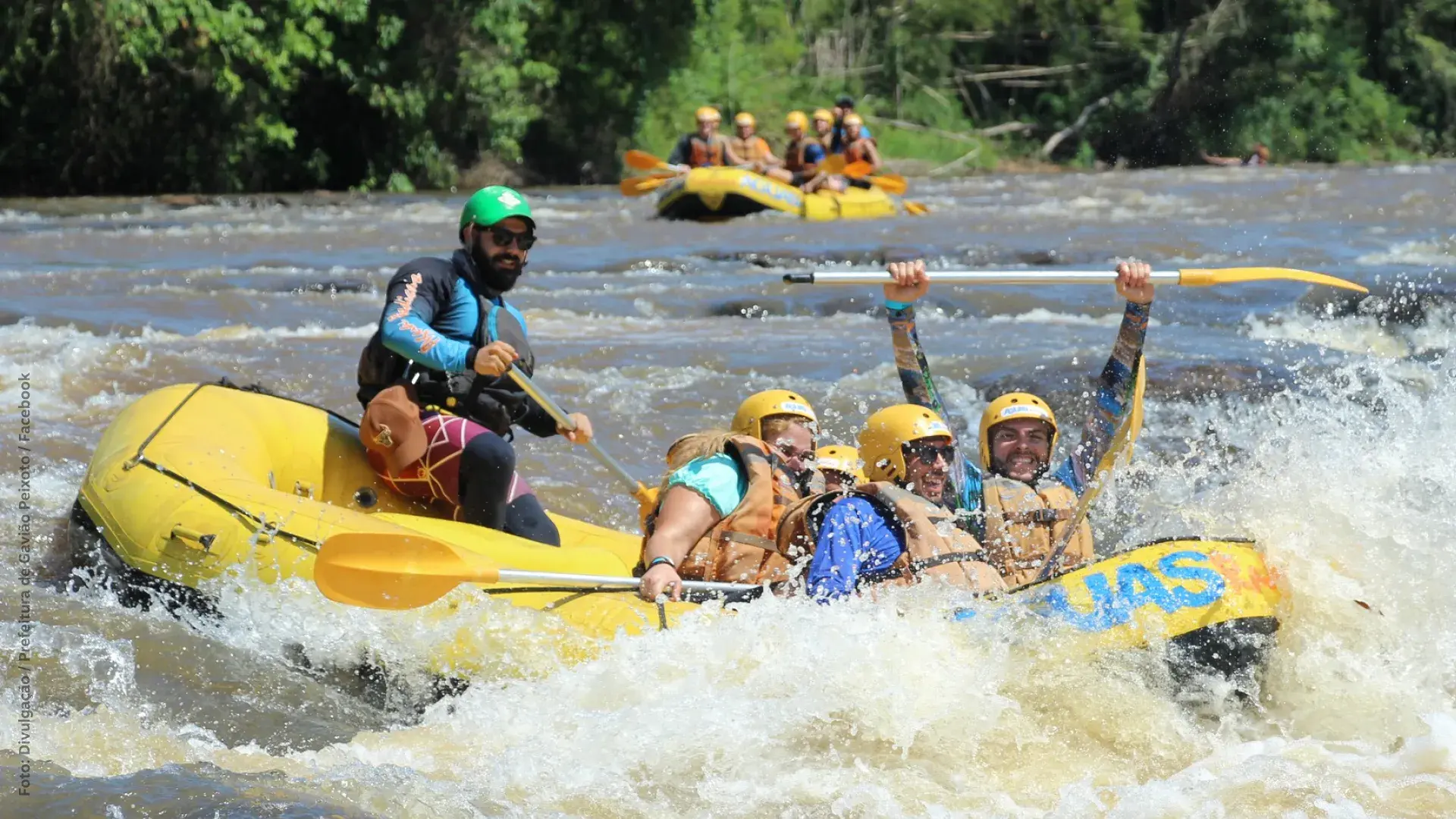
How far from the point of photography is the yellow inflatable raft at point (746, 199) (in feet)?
59.0

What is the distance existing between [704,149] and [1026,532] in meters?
14.8

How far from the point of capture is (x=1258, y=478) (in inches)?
210

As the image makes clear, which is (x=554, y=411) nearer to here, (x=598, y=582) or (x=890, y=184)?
(x=598, y=582)

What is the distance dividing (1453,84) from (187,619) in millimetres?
33736

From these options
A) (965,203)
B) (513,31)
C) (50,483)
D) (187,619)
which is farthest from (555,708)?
(513,31)

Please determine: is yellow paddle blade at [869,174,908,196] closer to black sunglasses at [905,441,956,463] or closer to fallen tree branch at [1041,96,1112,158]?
black sunglasses at [905,441,956,463]

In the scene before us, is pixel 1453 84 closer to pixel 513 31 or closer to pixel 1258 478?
pixel 513 31

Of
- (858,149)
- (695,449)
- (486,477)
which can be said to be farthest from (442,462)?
(858,149)

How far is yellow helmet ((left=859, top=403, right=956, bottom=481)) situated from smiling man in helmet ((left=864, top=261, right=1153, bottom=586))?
0.21 metres

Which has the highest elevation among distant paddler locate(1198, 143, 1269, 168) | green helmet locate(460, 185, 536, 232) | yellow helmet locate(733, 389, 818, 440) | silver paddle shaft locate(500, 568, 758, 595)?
green helmet locate(460, 185, 536, 232)

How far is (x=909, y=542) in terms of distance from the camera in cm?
476

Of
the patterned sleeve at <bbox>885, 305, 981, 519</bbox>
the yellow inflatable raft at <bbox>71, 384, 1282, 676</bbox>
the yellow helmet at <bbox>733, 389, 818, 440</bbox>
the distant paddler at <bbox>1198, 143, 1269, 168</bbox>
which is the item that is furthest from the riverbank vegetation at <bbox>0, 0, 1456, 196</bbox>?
the yellow helmet at <bbox>733, 389, 818, 440</bbox>

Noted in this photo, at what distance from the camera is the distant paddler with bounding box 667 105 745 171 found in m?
19.5

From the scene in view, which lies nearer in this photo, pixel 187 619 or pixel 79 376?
pixel 187 619
